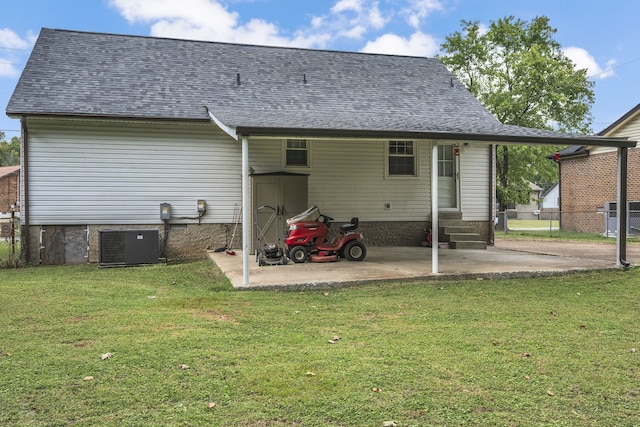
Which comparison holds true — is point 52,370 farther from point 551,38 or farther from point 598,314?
point 551,38

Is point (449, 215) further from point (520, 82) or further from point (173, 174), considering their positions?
point (520, 82)

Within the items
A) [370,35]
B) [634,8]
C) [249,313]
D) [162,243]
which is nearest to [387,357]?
[249,313]

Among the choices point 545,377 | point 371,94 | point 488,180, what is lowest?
point 545,377

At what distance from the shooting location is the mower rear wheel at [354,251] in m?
9.38

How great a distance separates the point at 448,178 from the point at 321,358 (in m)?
10.0

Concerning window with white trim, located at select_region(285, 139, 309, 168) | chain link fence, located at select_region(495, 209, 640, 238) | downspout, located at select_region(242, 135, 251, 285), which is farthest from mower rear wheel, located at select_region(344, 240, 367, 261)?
chain link fence, located at select_region(495, 209, 640, 238)

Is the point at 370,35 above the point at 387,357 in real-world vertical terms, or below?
above

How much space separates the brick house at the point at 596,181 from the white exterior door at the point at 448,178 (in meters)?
8.38

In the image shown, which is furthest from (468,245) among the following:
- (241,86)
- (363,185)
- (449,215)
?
(241,86)

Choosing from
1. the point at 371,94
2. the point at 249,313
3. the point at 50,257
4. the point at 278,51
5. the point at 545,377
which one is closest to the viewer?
the point at 545,377

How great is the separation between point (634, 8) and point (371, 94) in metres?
14.9

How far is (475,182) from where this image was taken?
13.0 m

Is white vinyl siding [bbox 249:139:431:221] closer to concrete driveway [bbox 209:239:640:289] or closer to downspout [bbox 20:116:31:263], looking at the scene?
concrete driveway [bbox 209:239:640:289]

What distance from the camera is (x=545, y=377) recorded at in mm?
3445
